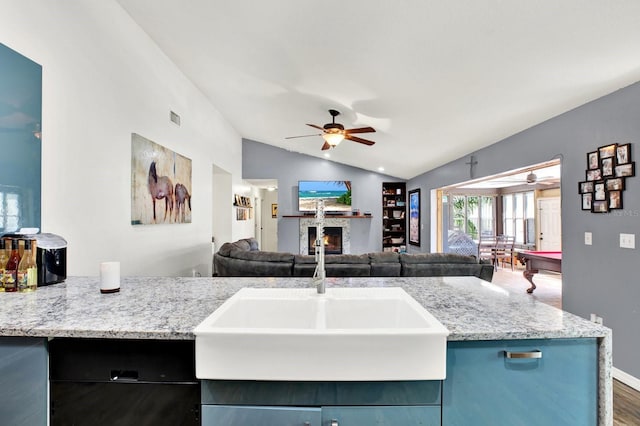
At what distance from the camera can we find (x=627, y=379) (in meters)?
2.27

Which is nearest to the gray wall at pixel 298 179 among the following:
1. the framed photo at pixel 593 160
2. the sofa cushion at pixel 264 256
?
the sofa cushion at pixel 264 256

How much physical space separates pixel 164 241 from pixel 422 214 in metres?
5.38

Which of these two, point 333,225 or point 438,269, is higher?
point 333,225

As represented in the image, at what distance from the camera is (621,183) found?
230 cm

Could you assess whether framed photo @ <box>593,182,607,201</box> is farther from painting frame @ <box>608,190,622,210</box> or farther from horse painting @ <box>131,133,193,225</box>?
horse painting @ <box>131,133,193,225</box>

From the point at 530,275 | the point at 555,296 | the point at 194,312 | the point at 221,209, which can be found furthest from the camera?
the point at 221,209

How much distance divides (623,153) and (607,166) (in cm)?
15

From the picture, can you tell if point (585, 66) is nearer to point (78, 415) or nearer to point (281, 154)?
point (78, 415)

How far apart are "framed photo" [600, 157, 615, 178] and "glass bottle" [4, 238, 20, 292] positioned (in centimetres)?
382

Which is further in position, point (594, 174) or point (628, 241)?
point (594, 174)

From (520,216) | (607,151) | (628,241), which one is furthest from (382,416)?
(520,216)

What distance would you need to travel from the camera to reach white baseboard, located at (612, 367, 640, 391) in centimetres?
220

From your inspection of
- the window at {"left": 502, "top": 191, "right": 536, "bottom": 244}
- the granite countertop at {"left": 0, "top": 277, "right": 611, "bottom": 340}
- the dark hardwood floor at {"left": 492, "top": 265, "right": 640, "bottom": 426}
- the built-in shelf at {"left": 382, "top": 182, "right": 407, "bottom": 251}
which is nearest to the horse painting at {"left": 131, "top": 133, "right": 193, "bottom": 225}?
the granite countertop at {"left": 0, "top": 277, "right": 611, "bottom": 340}

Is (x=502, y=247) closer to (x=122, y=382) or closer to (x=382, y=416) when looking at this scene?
(x=382, y=416)
